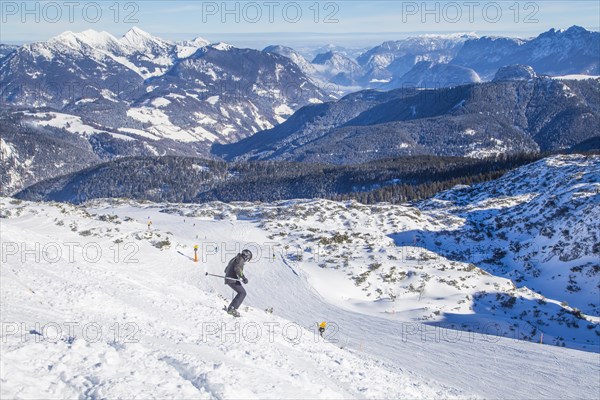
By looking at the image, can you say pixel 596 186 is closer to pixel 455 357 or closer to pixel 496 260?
pixel 496 260

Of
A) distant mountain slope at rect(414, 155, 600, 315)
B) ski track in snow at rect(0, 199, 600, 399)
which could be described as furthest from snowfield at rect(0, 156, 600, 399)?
distant mountain slope at rect(414, 155, 600, 315)

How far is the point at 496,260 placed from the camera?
4994cm

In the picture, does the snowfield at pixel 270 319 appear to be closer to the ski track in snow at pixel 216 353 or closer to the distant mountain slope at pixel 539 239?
the ski track in snow at pixel 216 353

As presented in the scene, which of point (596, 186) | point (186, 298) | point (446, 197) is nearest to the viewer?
point (186, 298)

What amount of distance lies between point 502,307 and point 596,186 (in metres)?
38.0

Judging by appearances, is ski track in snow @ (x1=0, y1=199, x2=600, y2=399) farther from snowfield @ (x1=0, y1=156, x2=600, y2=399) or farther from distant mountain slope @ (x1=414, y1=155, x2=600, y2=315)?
distant mountain slope @ (x1=414, y1=155, x2=600, y2=315)

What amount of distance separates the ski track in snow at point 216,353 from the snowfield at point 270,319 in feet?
0.21

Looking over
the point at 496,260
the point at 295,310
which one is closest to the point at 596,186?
the point at 496,260

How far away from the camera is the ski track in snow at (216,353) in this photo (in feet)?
35.7

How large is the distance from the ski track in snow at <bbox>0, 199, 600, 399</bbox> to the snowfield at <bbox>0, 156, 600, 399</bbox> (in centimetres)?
6

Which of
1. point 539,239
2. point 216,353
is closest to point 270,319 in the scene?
point 216,353

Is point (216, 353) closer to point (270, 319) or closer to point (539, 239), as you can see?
point (270, 319)

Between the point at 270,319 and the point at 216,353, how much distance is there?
20.9 ft

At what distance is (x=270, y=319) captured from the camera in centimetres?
1989
